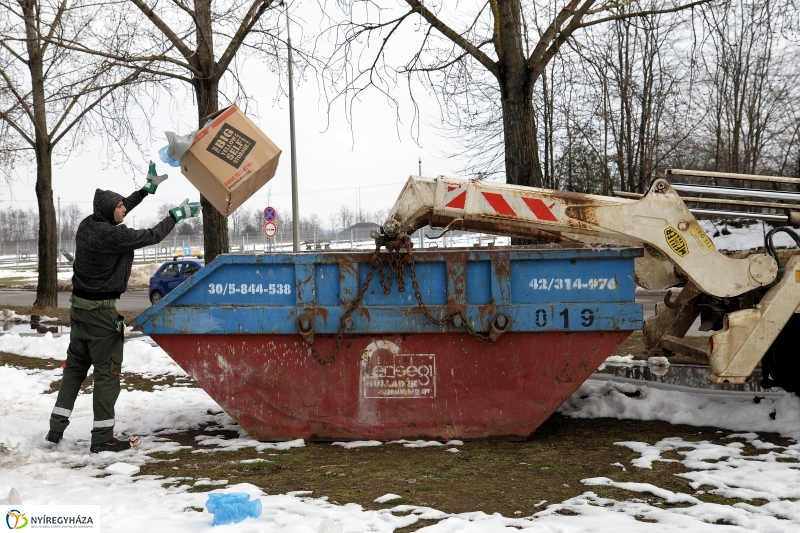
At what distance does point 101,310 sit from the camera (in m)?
5.55

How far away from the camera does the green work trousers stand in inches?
215

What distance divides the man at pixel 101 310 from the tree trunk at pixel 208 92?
446 centimetres

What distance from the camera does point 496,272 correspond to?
17.8 ft

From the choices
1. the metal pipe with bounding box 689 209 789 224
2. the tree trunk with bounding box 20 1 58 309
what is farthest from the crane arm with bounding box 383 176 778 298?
the tree trunk with bounding box 20 1 58 309

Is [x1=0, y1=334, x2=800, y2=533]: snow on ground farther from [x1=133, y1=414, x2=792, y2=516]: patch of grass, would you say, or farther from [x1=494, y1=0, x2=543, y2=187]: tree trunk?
[x1=494, y1=0, x2=543, y2=187]: tree trunk

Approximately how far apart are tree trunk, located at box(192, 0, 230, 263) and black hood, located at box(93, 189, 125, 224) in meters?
4.38

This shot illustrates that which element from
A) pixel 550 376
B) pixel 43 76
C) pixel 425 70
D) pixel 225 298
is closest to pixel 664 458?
pixel 550 376

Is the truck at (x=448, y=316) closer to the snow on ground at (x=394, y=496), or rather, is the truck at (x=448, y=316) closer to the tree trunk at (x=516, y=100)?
the snow on ground at (x=394, y=496)

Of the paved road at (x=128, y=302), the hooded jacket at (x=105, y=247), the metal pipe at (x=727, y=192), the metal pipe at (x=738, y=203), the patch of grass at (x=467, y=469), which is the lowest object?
the patch of grass at (x=467, y=469)

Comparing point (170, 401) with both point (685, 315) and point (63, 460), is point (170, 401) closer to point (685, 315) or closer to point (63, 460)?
point (63, 460)

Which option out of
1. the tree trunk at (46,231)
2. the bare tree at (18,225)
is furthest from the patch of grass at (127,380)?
the bare tree at (18,225)

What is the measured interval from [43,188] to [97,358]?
44.2 feet

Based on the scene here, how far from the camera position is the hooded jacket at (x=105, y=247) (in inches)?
217

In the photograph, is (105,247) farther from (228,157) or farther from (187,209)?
(228,157)
